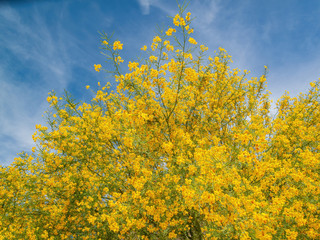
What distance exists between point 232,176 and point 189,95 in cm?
363

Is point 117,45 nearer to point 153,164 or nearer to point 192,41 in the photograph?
point 192,41

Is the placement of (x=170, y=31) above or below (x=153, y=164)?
above

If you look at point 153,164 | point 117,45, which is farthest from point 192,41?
point 153,164

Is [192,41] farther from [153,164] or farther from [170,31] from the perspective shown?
[153,164]

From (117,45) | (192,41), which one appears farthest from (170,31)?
(117,45)

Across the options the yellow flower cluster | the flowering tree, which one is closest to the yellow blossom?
the flowering tree

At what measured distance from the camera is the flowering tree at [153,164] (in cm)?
495

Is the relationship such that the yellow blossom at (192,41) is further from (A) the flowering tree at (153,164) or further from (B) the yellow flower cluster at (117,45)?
(B) the yellow flower cluster at (117,45)

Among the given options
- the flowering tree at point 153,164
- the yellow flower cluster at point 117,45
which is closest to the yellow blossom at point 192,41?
the flowering tree at point 153,164

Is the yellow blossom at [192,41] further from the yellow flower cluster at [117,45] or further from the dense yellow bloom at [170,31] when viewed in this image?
the yellow flower cluster at [117,45]

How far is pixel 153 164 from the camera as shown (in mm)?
6551

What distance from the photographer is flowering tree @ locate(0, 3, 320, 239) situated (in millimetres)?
4953

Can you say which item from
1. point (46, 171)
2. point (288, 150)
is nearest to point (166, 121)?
point (288, 150)

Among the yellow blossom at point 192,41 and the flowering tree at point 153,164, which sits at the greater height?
the yellow blossom at point 192,41
